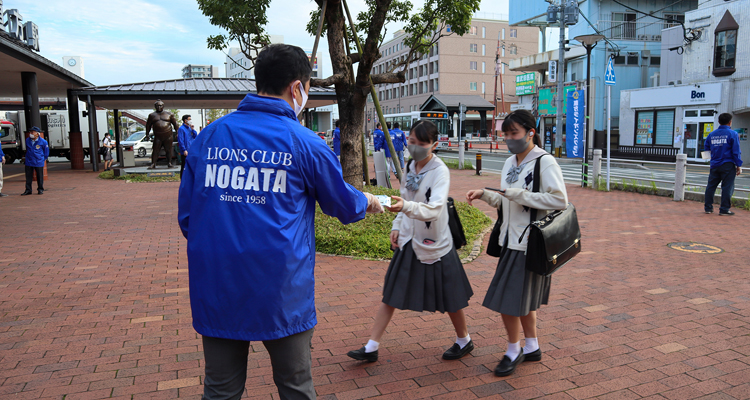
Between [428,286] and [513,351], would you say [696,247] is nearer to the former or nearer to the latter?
[513,351]

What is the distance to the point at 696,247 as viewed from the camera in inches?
275

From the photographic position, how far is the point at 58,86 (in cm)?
2291

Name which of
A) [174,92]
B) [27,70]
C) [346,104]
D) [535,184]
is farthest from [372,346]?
[27,70]

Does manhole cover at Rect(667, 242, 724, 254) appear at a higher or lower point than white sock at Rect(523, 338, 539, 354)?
lower

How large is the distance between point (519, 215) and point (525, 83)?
38650mm

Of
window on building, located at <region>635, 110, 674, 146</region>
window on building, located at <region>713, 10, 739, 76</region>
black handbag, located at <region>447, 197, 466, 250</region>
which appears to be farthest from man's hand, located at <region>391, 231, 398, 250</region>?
window on building, located at <region>635, 110, 674, 146</region>

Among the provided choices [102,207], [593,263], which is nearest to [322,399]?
[593,263]

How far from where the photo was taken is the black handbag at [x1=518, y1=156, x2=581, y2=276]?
3.06 m

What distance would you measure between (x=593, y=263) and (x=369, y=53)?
4298 millimetres

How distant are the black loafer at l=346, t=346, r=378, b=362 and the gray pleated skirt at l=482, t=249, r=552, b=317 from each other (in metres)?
0.83

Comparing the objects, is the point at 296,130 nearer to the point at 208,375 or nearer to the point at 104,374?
the point at 208,375

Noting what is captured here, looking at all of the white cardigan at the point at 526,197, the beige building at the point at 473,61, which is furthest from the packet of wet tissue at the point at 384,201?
the beige building at the point at 473,61

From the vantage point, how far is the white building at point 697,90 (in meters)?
22.5

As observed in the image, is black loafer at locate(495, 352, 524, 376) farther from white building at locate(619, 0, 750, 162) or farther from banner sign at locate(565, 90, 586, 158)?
banner sign at locate(565, 90, 586, 158)
